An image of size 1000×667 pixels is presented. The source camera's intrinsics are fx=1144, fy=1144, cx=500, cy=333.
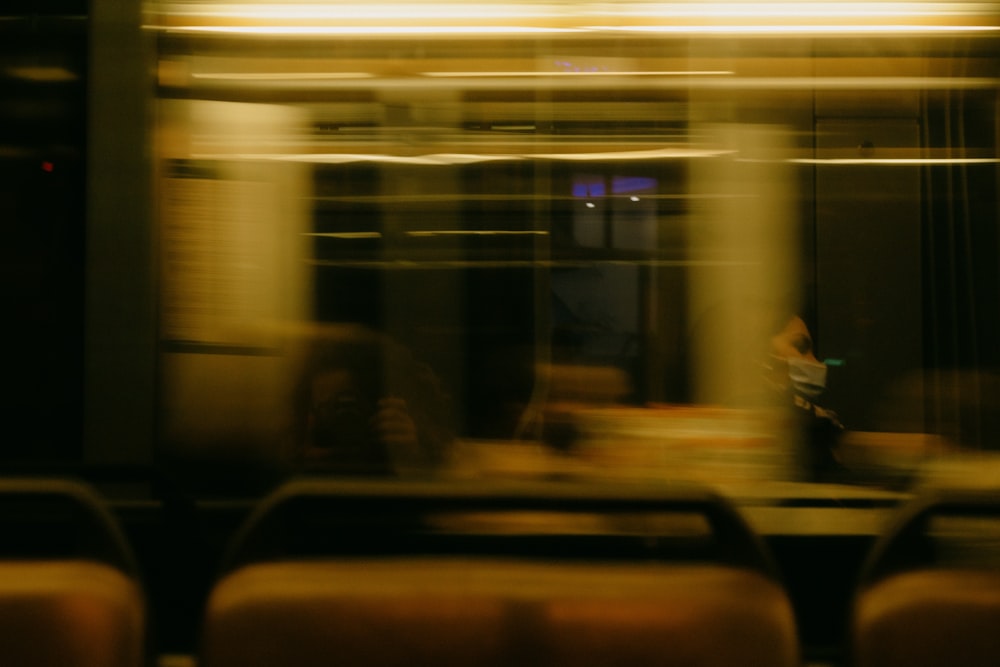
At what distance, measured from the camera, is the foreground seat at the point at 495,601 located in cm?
214

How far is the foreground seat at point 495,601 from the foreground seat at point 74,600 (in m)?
0.17

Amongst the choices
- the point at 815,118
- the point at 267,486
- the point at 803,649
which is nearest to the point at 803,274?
the point at 815,118

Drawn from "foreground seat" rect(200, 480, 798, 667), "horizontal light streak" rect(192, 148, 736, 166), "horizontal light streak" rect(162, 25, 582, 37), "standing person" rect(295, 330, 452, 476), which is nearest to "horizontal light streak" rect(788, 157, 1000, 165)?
"horizontal light streak" rect(192, 148, 736, 166)

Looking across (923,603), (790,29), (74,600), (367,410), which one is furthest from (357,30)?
(923,603)

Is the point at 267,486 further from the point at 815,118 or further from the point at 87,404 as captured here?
the point at 815,118

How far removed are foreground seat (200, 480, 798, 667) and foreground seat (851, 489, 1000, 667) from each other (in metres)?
0.18

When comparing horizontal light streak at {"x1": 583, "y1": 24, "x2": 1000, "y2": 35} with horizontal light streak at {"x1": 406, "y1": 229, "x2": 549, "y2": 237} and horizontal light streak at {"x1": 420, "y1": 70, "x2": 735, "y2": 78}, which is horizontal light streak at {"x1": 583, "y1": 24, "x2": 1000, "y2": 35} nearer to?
horizontal light streak at {"x1": 420, "y1": 70, "x2": 735, "y2": 78}

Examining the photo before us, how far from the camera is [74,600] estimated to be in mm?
2146

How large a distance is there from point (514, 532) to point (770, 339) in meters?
0.73

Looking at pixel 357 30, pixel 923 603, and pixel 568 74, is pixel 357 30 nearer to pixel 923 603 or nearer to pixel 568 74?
pixel 568 74

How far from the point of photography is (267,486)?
8.52 ft

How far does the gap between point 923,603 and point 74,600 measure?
1.61 meters

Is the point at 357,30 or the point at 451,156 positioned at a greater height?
the point at 357,30

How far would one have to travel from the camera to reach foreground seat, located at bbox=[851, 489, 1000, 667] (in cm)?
218
